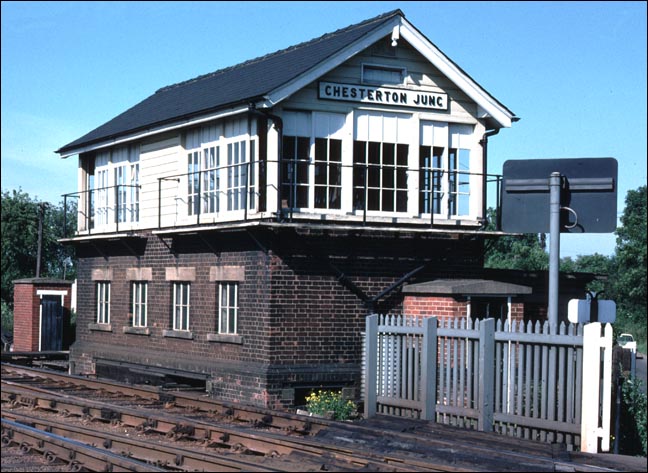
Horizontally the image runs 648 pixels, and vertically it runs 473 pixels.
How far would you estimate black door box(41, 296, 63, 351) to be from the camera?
30328mm

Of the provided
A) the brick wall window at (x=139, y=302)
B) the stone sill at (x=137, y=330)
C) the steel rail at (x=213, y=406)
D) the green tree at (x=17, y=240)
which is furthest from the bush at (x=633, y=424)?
the green tree at (x=17, y=240)

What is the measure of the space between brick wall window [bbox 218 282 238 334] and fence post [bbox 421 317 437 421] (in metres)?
5.22

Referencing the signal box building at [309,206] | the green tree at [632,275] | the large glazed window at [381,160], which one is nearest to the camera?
the signal box building at [309,206]

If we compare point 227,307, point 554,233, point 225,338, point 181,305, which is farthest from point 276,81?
point 554,233

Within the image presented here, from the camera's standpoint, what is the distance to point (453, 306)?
1833 cm

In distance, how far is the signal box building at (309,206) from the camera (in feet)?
60.0

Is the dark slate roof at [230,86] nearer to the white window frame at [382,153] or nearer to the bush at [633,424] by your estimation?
the white window frame at [382,153]

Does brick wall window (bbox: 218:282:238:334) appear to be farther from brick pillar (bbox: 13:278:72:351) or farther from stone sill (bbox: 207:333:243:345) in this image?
brick pillar (bbox: 13:278:72:351)

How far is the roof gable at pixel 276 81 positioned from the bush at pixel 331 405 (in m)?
5.21

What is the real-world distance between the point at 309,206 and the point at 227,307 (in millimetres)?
2603

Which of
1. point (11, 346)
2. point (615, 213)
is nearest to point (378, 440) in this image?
point (615, 213)

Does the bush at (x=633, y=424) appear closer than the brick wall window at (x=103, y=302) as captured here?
Yes

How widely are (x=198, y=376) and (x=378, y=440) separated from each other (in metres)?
8.07

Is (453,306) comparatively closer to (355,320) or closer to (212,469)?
(355,320)
